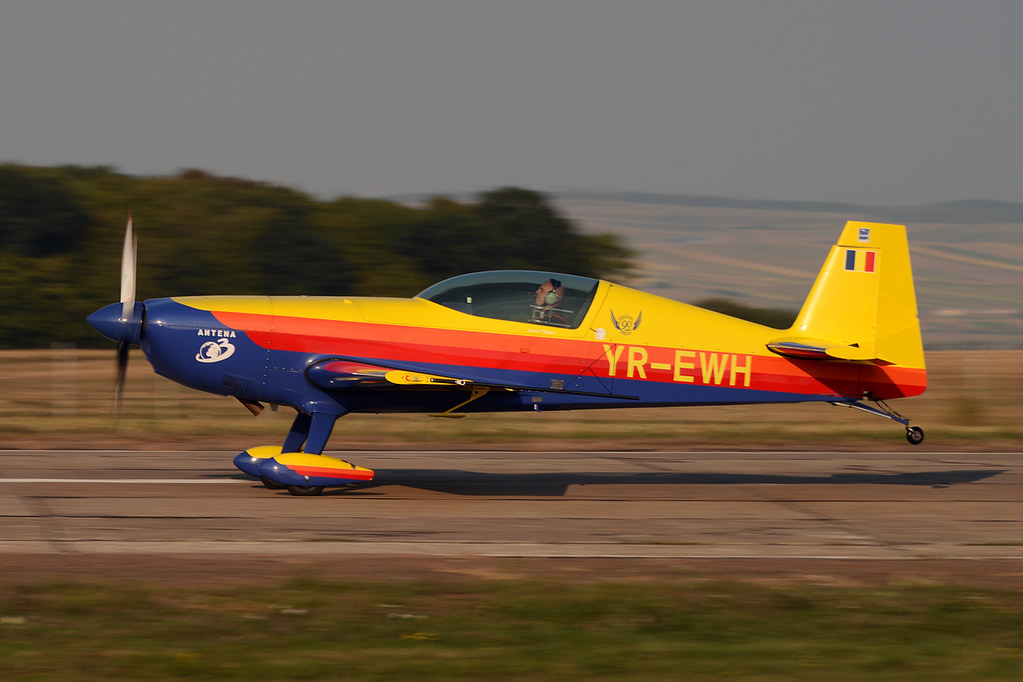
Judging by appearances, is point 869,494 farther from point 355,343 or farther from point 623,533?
point 355,343

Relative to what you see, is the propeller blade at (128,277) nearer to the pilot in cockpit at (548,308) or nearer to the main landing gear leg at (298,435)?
the main landing gear leg at (298,435)

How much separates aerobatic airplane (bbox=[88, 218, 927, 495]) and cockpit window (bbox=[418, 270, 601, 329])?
14mm

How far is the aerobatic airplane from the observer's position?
10930mm

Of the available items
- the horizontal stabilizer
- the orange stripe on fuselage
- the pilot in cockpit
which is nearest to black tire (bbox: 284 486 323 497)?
the orange stripe on fuselage

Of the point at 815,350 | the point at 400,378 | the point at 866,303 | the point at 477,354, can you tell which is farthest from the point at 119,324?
the point at 866,303

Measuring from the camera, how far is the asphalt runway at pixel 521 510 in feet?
28.9

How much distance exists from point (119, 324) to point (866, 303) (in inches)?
320

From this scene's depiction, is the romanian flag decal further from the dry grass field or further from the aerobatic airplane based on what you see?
the dry grass field

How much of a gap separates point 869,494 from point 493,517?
15.8 feet

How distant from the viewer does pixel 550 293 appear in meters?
11.3

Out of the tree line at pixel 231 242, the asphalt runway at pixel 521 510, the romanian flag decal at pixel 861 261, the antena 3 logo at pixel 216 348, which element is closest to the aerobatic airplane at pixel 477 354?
the antena 3 logo at pixel 216 348

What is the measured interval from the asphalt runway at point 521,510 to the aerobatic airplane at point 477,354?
1.01 meters

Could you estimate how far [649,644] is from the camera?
609 cm

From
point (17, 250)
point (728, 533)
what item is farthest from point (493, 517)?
point (17, 250)
